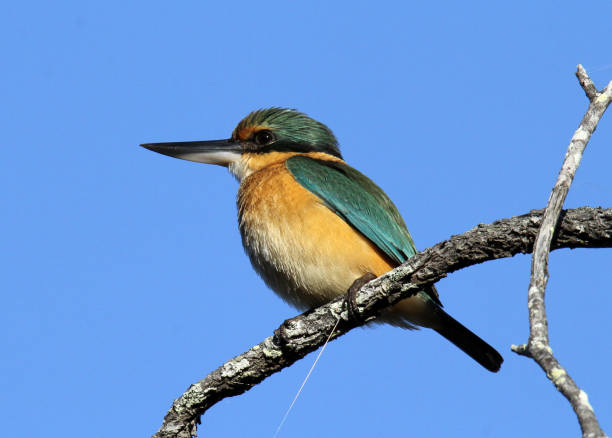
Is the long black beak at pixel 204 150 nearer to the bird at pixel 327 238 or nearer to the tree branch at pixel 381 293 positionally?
the bird at pixel 327 238

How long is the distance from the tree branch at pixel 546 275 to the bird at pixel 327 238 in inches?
63.7

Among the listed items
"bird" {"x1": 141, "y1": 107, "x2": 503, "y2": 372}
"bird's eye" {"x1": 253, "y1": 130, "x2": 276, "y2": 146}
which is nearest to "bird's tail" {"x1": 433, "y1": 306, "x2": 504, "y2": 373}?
"bird" {"x1": 141, "y1": 107, "x2": 503, "y2": 372}

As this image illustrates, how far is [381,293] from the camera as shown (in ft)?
12.7

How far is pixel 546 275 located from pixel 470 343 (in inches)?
92.4

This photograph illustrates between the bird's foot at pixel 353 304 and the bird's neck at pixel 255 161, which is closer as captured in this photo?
the bird's foot at pixel 353 304

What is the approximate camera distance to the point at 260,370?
4293 millimetres

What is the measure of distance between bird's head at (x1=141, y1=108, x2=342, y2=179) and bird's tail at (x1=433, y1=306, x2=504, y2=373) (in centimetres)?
184

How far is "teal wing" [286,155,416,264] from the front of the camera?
16.2 feet

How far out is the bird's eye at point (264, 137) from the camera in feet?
20.2

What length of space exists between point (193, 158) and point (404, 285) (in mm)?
3125

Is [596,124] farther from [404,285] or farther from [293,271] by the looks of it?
[293,271]

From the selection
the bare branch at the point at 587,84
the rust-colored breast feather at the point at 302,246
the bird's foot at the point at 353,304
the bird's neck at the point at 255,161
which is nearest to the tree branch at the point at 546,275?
the bare branch at the point at 587,84

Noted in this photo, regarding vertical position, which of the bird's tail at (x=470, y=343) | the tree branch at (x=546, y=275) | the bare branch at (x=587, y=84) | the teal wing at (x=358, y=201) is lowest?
the tree branch at (x=546, y=275)

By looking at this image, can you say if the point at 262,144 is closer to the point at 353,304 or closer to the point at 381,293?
the point at 353,304
